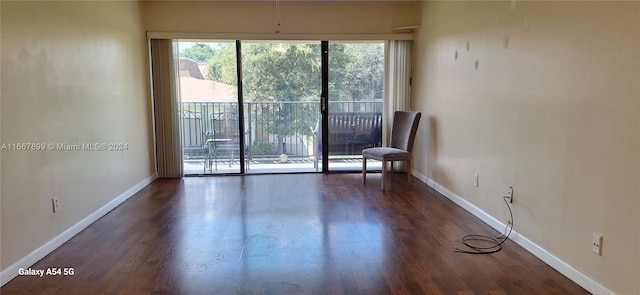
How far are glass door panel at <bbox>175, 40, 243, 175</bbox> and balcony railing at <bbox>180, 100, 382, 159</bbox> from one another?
0.04ft

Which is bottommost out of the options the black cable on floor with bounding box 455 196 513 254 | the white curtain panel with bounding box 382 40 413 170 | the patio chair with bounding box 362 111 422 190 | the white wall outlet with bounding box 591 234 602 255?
the black cable on floor with bounding box 455 196 513 254

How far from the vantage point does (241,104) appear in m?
5.35

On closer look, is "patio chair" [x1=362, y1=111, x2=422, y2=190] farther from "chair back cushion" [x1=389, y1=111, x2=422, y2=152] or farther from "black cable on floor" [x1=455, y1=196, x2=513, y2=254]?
"black cable on floor" [x1=455, y1=196, x2=513, y2=254]

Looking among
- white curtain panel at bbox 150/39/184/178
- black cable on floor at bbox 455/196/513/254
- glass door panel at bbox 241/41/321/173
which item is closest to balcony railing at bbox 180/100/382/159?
glass door panel at bbox 241/41/321/173

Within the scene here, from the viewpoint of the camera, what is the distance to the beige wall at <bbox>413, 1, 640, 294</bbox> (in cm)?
199

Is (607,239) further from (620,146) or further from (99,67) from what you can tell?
(99,67)

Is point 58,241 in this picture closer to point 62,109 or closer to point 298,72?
point 62,109

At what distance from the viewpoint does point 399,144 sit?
4.99 m

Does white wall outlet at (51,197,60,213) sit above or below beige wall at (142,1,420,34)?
below

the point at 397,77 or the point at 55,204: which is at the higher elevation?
the point at 397,77

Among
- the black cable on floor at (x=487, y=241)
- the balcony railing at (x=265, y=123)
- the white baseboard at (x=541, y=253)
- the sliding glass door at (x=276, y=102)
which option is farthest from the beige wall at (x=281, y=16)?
the black cable on floor at (x=487, y=241)

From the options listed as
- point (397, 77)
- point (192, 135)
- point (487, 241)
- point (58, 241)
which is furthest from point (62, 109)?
point (397, 77)

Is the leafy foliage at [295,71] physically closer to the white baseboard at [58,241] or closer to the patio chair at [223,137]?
the patio chair at [223,137]

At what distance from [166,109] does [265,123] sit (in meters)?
1.30
